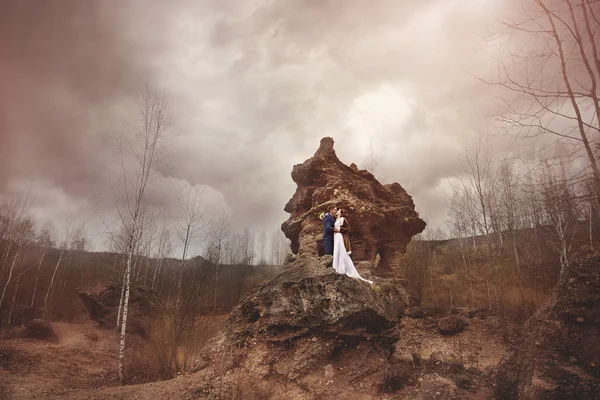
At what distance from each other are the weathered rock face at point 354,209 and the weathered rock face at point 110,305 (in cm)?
1198

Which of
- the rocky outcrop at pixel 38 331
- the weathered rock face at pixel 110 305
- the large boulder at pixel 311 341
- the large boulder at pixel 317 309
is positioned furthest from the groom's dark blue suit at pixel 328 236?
the rocky outcrop at pixel 38 331

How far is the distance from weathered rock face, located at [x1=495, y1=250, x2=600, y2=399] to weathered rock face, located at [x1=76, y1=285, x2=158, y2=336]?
2052 cm

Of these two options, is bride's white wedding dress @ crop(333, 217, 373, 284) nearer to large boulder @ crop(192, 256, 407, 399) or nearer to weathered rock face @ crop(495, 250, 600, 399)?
large boulder @ crop(192, 256, 407, 399)

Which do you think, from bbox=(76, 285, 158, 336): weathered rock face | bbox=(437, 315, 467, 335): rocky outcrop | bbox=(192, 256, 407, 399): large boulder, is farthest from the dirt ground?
bbox=(76, 285, 158, 336): weathered rock face

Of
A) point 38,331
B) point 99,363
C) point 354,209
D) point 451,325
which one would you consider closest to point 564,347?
point 354,209

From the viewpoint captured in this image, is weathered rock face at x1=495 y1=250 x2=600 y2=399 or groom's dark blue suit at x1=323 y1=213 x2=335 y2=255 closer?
weathered rock face at x1=495 y1=250 x2=600 y2=399

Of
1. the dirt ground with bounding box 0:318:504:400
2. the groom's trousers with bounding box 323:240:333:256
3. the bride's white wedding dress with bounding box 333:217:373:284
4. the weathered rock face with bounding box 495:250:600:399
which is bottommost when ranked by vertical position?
the dirt ground with bounding box 0:318:504:400

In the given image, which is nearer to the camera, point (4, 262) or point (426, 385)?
point (426, 385)

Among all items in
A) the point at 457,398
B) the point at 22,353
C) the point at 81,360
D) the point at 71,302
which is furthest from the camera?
the point at 71,302

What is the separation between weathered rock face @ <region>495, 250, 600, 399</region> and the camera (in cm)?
440

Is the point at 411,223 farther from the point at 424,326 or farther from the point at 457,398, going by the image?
the point at 457,398

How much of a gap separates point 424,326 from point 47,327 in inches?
733

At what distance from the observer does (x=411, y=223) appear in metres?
16.2

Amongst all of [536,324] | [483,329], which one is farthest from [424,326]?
[536,324]
